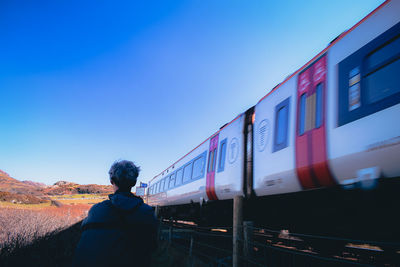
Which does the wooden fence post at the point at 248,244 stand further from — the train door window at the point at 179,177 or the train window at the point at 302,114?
the train door window at the point at 179,177

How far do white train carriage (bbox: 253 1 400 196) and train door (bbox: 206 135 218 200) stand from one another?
7.62 feet

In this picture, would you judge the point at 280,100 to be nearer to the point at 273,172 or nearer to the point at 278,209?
the point at 273,172

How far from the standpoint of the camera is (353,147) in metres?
2.35

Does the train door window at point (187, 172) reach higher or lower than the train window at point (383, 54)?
lower

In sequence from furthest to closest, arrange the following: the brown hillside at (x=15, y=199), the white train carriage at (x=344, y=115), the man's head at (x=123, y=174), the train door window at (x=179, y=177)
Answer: the brown hillside at (x=15, y=199)
the train door window at (x=179, y=177)
the white train carriage at (x=344, y=115)
the man's head at (x=123, y=174)

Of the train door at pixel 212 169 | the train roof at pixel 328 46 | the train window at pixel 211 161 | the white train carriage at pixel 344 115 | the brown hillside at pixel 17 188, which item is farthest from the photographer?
the brown hillside at pixel 17 188

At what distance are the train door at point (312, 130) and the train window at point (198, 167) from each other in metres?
4.18

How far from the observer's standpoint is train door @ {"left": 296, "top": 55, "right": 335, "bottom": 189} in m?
2.77

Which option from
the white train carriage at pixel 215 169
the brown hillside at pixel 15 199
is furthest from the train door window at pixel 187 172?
the brown hillside at pixel 15 199

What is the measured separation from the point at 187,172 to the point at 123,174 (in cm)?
674

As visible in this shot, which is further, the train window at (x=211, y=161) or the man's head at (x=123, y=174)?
the train window at (x=211, y=161)

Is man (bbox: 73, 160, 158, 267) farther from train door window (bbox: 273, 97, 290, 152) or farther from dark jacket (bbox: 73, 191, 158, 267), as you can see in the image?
train door window (bbox: 273, 97, 290, 152)

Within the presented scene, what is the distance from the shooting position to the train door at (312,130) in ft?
9.09

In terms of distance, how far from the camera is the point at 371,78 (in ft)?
7.95
